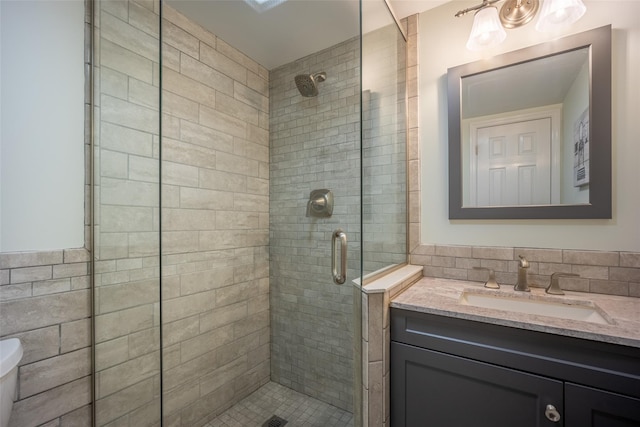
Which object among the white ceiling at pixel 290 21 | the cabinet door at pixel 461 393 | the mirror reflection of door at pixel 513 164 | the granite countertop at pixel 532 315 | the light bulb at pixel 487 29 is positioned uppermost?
the white ceiling at pixel 290 21

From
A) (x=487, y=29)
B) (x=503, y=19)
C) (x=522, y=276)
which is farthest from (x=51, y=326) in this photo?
(x=503, y=19)

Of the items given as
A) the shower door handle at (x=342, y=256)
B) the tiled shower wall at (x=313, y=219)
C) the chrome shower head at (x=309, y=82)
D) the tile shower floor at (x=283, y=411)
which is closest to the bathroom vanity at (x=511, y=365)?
the shower door handle at (x=342, y=256)

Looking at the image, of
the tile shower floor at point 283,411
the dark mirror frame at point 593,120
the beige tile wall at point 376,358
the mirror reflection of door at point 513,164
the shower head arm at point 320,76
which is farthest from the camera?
the shower head arm at point 320,76

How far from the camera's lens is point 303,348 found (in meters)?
1.91

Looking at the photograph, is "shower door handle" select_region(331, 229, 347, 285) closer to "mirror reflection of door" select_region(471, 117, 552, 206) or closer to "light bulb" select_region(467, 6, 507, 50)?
"mirror reflection of door" select_region(471, 117, 552, 206)

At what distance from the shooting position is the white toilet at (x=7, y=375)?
2.65 ft

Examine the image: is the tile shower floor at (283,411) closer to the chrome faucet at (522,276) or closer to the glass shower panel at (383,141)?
the glass shower panel at (383,141)

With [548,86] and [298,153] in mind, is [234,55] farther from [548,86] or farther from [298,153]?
[548,86]

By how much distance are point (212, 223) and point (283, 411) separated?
4.30 ft

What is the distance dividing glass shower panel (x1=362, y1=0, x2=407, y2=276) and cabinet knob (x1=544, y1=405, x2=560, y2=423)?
76cm

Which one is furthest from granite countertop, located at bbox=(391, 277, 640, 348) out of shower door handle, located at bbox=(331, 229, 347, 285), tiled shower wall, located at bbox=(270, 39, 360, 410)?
tiled shower wall, located at bbox=(270, 39, 360, 410)

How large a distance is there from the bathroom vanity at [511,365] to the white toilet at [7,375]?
4.30 feet

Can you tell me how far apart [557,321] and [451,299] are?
0.36 m

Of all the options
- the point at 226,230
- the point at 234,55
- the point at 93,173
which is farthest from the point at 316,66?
the point at 93,173
